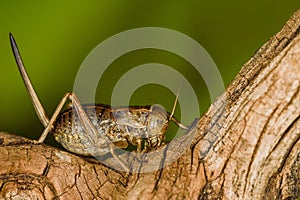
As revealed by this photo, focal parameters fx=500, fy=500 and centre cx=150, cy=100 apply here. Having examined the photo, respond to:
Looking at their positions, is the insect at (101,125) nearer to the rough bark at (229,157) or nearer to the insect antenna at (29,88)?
the insect antenna at (29,88)

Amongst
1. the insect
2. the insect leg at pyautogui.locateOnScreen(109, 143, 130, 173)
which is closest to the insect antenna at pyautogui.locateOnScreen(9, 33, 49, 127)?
the insect

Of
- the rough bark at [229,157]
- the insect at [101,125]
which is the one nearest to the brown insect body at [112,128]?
the insect at [101,125]

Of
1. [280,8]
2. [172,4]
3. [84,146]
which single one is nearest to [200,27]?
[172,4]

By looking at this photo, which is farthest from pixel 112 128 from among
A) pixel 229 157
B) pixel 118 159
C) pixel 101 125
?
pixel 229 157

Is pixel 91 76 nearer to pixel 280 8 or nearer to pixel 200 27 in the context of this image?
pixel 200 27

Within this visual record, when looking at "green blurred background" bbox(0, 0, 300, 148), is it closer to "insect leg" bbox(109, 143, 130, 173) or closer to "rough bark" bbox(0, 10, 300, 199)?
"insect leg" bbox(109, 143, 130, 173)

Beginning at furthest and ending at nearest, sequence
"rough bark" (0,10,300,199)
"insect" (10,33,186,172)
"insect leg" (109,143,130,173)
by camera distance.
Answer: "insect" (10,33,186,172)
"insect leg" (109,143,130,173)
"rough bark" (0,10,300,199)

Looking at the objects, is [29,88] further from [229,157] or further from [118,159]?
[229,157]
